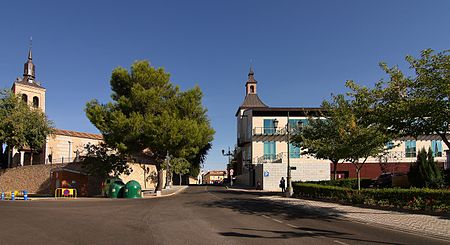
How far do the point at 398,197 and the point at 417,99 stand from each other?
18.8ft

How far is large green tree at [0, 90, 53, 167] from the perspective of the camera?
145 feet

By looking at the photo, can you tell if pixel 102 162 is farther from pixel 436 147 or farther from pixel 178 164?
pixel 436 147

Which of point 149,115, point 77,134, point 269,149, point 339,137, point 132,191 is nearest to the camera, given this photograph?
point 339,137

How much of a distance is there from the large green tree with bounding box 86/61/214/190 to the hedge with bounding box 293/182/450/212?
1366 centimetres

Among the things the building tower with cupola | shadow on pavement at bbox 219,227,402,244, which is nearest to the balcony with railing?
shadow on pavement at bbox 219,227,402,244

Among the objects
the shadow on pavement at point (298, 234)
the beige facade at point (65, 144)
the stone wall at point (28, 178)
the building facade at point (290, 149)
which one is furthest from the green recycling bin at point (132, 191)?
the beige facade at point (65, 144)

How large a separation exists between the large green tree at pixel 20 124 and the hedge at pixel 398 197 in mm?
36757

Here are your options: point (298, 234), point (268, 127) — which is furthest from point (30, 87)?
point (298, 234)

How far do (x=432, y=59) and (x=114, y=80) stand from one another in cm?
2674

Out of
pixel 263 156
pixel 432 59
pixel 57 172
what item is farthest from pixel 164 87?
pixel 432 59

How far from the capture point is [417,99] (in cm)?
1368

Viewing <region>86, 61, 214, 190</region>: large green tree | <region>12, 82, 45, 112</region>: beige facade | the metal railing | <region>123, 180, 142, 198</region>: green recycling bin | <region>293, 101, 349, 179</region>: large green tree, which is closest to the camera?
<region>293, 101, 349, 179</region>: large green tree

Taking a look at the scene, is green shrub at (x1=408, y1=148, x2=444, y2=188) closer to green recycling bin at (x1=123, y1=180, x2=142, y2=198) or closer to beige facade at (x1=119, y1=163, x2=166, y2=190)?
green recycling bin at (x1=123, y1=180, x2=142, y2=198)

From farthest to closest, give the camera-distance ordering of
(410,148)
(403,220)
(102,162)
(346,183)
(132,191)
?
(410,148) → (102,162) → (346,183) → (132,191) → (403,220)
